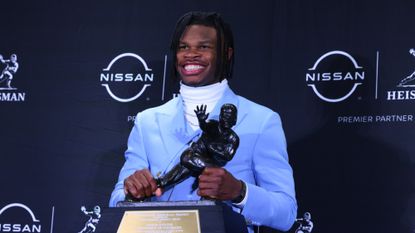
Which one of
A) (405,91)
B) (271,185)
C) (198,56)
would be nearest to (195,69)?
(198,56)

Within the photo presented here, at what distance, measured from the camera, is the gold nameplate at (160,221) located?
6.41 feet

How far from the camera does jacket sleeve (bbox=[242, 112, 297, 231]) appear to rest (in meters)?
2.30

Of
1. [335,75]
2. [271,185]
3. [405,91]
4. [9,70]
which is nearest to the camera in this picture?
[271,185]

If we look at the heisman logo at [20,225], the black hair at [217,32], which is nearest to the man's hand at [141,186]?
the black hair at [217,32]

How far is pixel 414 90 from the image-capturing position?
3.18 meters

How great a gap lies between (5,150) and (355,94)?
1605 mm

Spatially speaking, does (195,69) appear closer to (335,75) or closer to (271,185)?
(271,185)

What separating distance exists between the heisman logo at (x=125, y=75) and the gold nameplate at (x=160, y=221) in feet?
5.22

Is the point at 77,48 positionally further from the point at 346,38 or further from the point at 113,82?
the point at 346,38

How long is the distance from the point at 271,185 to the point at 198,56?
49 cm

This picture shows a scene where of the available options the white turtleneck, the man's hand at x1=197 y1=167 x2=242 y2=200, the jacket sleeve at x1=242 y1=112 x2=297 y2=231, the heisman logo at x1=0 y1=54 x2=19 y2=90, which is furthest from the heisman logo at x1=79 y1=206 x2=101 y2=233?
the man's hand at x1=197 y1=167 x2=242 y2=200

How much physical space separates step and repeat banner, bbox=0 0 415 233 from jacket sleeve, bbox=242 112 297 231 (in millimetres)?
697

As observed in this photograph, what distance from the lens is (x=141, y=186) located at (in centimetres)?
218

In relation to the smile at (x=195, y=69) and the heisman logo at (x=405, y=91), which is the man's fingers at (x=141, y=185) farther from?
the heisman logo at (x=405, y=91)
